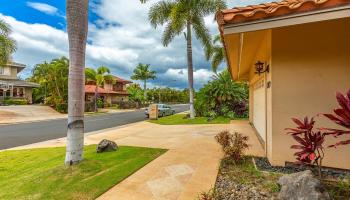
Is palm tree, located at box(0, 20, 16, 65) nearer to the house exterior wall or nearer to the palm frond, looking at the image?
the palm frond

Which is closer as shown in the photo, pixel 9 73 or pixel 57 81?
pixel 57 81

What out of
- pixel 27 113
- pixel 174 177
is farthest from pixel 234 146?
pixel 27 113

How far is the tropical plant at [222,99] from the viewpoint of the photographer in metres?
19.2

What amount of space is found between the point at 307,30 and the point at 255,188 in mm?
3505

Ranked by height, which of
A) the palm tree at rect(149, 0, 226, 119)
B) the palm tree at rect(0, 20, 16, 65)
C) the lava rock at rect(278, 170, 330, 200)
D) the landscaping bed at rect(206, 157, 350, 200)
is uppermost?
the palm tree at rect(149, 0, 226, 119)

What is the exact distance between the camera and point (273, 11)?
3.64 metres

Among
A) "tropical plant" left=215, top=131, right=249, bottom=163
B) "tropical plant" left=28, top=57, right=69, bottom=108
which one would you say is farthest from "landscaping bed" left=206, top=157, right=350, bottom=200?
"tropical plant" left=28, top=57, right=69, bottom=108

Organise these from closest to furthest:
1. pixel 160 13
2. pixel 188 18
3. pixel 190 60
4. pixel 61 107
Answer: pixel 188 18 < pixel 160 13 < pixel 190 60 < pixel 61 107

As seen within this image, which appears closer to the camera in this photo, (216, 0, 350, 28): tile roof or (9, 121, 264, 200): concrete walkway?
(216, 0, 350, 28): tile roof

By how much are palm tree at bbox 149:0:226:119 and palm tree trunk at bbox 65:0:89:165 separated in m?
12.5

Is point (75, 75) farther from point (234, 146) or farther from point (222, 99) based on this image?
point (222, 99)

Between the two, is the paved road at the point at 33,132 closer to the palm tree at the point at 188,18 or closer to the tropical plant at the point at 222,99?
the tropical plant at the point at 222,99

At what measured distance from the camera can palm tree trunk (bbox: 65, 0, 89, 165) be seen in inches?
210

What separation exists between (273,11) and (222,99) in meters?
16.2
